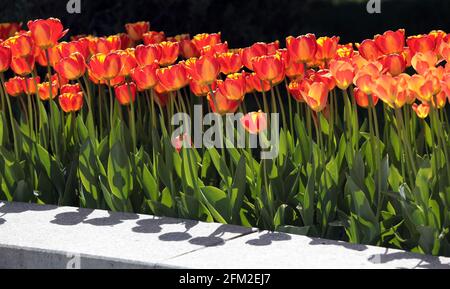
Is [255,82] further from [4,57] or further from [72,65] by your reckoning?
[4,57]

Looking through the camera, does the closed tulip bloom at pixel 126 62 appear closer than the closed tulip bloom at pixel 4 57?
Yes

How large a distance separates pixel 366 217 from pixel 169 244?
26.6 inches

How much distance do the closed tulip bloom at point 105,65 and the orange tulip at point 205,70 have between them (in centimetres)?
33

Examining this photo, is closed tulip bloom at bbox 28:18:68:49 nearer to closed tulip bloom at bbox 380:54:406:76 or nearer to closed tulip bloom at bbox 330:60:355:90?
closed tulip bloom at bbox 330:60:355:90

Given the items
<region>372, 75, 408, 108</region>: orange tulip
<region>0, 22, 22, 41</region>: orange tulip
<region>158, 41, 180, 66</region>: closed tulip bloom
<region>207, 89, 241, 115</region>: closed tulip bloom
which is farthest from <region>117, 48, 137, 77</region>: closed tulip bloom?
<region>0, 22, 22, 41</region>: orange tulip

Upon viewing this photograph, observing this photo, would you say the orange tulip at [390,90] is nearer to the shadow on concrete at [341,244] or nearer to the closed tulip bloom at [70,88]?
the shadow on concrete at [341,244]

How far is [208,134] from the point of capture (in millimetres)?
4312

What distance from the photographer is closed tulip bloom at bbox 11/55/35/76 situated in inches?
174

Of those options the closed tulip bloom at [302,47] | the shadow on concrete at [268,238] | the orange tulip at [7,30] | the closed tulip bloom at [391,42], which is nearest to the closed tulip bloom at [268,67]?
the closed tulip bloom at [302,47]

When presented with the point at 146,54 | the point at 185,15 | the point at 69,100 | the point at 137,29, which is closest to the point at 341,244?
the point at 146,54

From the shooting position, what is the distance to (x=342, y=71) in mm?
3754

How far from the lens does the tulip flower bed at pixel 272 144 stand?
12.0ft

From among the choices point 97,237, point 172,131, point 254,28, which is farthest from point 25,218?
point 254,28

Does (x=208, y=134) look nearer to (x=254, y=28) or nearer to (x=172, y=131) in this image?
(x=172, y=131)
